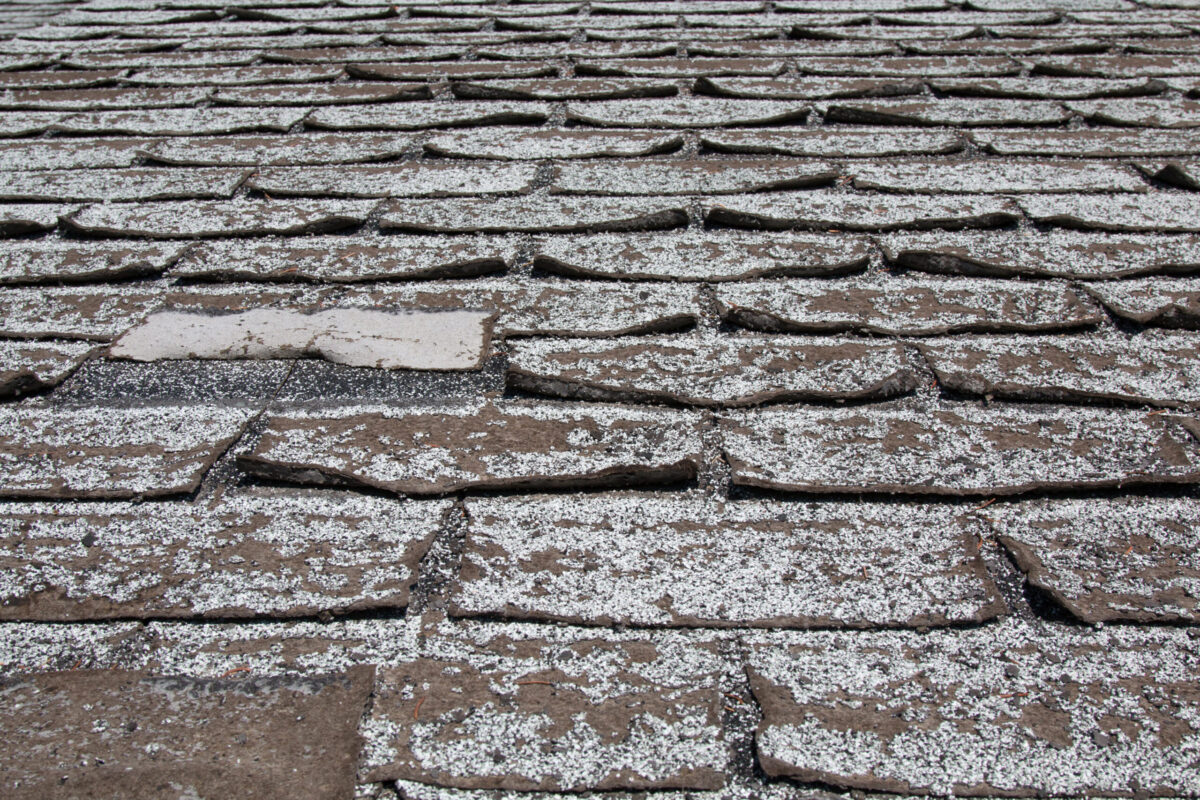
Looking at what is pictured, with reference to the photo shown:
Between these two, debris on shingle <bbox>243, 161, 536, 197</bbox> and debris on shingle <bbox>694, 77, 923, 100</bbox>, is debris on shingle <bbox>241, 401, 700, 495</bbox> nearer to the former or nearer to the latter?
debris on shingle <bbox>243, 161, 536, 197</bbox>

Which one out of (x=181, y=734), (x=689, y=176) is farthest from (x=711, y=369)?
(x=181, y=734)

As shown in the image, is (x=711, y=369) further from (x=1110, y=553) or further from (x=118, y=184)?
(x=118, y=184)

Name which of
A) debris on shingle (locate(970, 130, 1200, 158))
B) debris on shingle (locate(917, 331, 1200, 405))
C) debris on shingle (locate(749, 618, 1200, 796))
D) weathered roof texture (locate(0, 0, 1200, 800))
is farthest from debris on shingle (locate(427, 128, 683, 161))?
debris on shingle (locate(749, 618, 1200, 796))

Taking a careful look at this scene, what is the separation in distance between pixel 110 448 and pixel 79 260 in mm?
548

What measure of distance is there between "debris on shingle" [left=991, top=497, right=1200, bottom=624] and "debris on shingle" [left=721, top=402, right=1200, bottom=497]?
1.4 inches

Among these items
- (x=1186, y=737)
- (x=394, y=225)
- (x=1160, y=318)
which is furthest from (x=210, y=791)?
(x=1160, y=318)

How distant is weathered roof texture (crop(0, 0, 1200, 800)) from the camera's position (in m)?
0.73

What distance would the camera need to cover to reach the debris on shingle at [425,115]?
184cm

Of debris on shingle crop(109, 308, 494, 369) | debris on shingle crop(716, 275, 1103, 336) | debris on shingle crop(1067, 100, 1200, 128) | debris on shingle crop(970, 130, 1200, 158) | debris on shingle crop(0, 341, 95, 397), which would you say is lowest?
debris on shingle crop(0, 341, 95, 397)

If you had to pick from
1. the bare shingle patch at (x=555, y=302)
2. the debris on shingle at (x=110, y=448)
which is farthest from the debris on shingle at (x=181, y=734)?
the bare shingle patch at (x=555, y=302)

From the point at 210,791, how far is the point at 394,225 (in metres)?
1.00

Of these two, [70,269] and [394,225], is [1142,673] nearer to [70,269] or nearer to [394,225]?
[394,225]

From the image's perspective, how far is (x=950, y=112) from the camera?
1.83m

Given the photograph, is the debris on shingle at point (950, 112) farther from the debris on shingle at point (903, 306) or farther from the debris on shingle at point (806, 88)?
the debris on shingle at point (903, 306)
